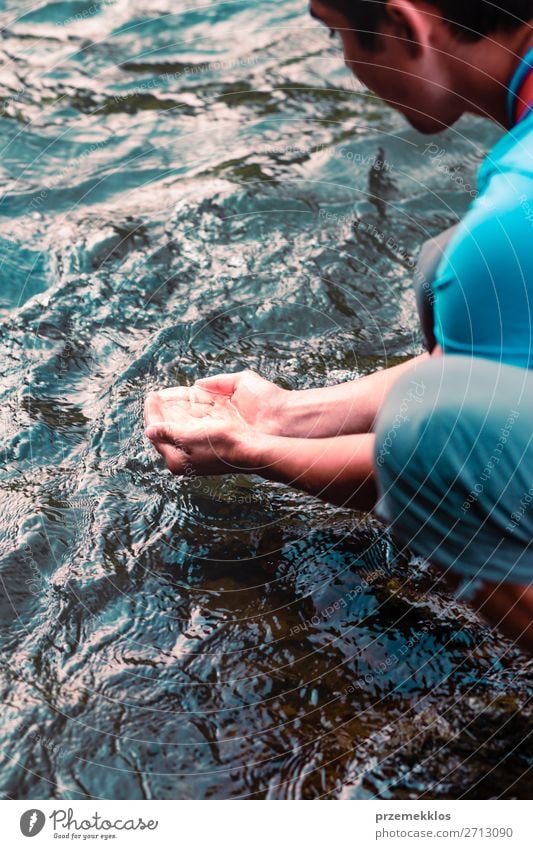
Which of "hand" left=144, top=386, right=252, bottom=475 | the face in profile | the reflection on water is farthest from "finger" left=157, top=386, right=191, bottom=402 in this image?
the face in profile

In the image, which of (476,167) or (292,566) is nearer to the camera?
(292,566)

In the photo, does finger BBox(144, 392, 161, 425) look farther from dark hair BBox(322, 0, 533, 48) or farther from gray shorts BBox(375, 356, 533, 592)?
dark hair BBox(322, 0, 533, 48)

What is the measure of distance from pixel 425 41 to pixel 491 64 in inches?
4.7

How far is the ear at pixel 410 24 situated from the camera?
1.41m

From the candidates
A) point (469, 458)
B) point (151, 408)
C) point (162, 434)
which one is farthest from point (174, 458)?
point (469, 458)

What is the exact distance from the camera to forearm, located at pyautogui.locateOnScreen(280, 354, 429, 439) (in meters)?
1.73

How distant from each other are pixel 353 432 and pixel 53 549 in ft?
1.98

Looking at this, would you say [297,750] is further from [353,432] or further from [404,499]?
[353,432]

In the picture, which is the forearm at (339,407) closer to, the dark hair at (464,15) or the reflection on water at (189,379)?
the reflection on water at (189,379)

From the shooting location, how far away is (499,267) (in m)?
1.42

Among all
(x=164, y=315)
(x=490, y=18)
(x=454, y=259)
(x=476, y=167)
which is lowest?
(x=164, y=315)

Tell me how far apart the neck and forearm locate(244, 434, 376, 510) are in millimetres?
607

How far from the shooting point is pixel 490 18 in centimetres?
141
